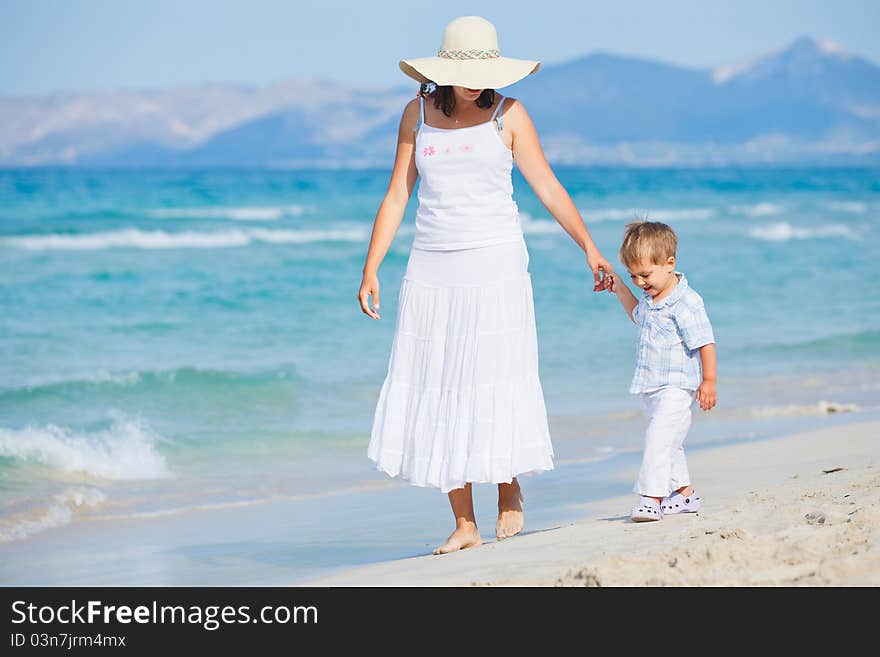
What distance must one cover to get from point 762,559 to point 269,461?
3806mm

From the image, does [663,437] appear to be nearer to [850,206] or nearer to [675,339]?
[675,339]

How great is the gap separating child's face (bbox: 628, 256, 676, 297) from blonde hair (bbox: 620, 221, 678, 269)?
2 centimetres

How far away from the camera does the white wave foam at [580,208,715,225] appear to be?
31.7 m

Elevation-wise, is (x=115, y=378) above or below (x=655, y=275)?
above

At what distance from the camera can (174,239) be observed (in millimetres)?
22844

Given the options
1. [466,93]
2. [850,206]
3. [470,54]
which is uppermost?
[850,206]

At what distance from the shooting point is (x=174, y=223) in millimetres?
27078

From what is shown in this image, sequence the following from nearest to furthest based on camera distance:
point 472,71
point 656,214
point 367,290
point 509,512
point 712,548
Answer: point 712,548
point 472,71
point 367,290
point 509,512
point 656,214

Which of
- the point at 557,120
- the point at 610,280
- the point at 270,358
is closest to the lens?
the point at 610,280

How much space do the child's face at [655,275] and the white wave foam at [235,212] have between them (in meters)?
26.2

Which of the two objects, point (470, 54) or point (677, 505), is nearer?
point (470, 54)

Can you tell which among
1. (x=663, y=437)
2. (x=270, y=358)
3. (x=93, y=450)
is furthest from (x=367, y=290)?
(x=270, y=358)

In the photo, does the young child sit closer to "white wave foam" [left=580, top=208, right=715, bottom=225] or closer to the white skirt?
the white skirt

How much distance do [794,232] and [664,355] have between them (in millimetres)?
23159
